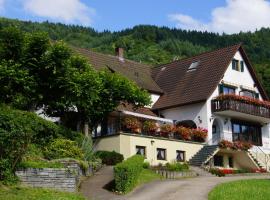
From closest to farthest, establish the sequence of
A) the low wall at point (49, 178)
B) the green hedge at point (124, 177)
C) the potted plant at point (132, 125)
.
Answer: the low wall at point (49, 178)
the green hedge at point (124, 177)
the potted plant at point (132, 125)

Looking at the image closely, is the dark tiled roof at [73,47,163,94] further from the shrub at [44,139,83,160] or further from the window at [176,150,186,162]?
the shrub at [44,139,83,160]

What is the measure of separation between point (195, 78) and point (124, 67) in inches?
260

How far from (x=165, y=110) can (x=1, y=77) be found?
67.0 feet

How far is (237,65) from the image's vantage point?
165 ft

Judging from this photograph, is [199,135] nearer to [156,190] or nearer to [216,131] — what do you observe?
[216,131]

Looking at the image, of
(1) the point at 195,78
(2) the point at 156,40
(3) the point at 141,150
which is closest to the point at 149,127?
(3) the point at 141,150

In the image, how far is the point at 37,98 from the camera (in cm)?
3250

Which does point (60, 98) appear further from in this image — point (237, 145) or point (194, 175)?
point (237, 145)

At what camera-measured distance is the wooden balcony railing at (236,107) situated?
4588 cm

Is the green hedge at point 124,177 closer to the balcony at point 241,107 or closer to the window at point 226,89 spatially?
the balcony at point 241,107

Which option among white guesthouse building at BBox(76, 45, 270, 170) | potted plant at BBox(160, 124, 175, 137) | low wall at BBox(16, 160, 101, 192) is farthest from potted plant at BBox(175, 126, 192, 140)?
low wall at BBox(16, 160, 101, 192)

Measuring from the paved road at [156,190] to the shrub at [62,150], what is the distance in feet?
5.64

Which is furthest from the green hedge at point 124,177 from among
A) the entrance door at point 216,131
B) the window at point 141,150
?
the entrance door at point 216,131

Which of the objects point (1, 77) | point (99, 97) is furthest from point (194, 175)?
point (1, 77)
